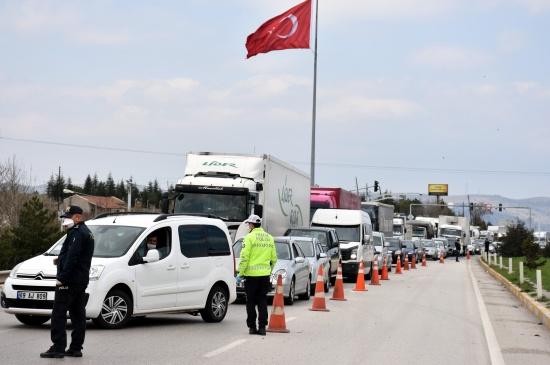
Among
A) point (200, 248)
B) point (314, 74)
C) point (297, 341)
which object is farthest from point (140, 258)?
point (314, 74)

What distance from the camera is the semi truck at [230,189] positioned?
25203 mm

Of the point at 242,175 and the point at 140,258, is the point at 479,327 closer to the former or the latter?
the point at 140,258

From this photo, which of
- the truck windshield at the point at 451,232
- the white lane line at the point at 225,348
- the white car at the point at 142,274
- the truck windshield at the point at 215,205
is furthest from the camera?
the truck windshield at the point at 451,232

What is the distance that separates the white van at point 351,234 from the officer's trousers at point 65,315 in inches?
911

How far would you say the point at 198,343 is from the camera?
40.7 feet

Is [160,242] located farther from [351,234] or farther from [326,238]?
[351,234]

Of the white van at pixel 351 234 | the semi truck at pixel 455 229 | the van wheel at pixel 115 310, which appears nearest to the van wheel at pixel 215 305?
the van wheel at pixel 115 310

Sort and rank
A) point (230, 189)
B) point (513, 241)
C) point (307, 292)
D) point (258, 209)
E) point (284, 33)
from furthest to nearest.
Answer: point (513, 241), point (284, 33), point (258, 209), point (230, 189), point (307, 292)

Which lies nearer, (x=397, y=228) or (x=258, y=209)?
(x=258, y=209)

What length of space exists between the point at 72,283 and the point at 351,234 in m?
24.8

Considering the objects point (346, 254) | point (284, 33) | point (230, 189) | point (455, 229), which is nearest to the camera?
point (230, 189)

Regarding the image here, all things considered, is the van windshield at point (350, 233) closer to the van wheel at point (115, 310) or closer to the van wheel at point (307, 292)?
the van wheel at point (307, 292)

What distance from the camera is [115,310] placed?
44.4ft

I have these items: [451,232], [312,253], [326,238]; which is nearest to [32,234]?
[326,238]
